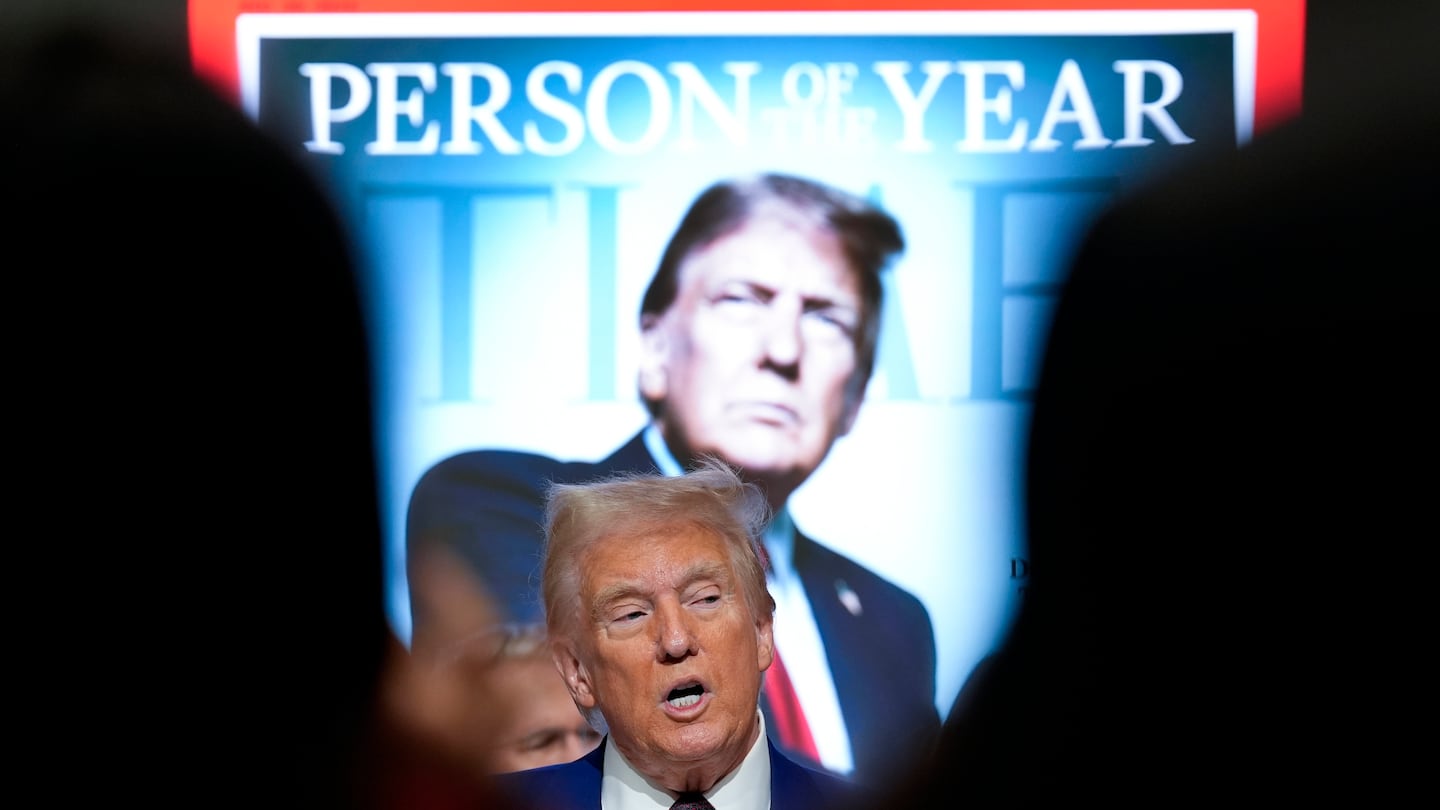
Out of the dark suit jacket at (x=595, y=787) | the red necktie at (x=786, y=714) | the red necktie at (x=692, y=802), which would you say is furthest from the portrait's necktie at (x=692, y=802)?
the red necktie at (x=786, y=714)

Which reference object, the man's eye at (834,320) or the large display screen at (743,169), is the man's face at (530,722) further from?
the man's eye at (834,320)

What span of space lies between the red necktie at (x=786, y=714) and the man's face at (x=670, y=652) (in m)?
0.88

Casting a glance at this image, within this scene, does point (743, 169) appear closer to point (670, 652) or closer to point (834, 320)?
Answer: point (834, 320)

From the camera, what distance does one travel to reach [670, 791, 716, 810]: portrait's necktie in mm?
1733

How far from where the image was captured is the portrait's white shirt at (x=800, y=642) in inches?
104

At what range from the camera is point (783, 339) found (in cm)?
270

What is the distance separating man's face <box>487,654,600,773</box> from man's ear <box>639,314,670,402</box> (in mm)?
561

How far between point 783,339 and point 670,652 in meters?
1.10

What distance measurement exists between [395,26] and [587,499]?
4.39ft

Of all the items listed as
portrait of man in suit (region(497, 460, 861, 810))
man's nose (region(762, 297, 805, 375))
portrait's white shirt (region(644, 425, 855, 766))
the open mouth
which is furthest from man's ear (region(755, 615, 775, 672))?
man's nose (region(762, 297, 805, 375))

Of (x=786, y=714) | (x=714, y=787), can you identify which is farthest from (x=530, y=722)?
(x=714, y=787)


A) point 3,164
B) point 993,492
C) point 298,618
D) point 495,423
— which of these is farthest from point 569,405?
point 3,164

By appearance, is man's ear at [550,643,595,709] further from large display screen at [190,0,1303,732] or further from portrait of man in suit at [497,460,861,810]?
large display screen at [190,0,1303,732]

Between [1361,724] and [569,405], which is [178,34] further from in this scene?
[1361,724]
